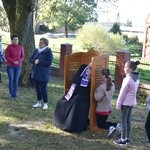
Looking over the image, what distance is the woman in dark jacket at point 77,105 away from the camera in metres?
7.62

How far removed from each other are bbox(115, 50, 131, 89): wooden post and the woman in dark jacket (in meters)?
6.11

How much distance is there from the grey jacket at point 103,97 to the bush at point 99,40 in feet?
92.5

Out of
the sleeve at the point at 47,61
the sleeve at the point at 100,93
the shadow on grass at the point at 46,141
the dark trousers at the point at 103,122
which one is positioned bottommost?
the shadow on grass at the point at 46,141

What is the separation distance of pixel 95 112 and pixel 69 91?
68 cm

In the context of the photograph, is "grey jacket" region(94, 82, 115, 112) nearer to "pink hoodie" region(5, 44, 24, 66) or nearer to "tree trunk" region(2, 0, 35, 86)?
"pink hoodie" region(5, 44, 24, 66)

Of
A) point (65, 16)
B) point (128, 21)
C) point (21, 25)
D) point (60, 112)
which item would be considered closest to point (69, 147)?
point (60, 112)

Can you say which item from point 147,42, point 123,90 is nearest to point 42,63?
point 123,90

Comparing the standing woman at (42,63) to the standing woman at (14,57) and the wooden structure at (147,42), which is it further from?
the wooden structure at (147,42)

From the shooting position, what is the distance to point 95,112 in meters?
7.81

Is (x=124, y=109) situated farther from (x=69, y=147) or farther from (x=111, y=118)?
(x=111, y=118)

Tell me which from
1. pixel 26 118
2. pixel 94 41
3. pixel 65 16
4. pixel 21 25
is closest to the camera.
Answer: pixel 26 118

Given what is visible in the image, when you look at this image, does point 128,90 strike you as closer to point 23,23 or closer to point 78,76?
point 78,76

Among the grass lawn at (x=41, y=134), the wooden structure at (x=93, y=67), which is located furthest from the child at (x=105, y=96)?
the grass lawn at (x=41, y=134)

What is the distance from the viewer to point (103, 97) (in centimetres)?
750
